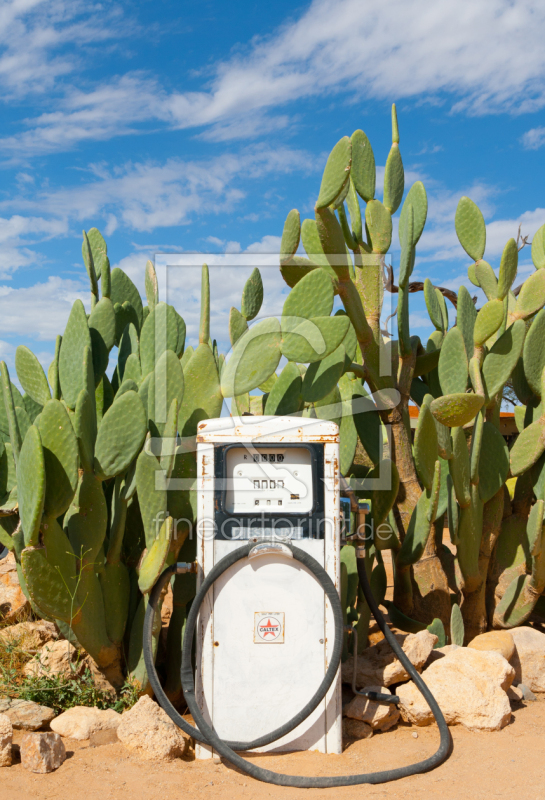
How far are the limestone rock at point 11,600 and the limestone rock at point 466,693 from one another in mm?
2355

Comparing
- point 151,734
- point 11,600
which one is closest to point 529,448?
point 151,734

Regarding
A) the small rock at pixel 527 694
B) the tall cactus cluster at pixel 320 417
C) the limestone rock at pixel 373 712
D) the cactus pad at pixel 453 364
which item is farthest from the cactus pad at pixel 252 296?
the small rock at pixel 527 694

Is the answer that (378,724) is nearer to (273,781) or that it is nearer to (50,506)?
(273,781)

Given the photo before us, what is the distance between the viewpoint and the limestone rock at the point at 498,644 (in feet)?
10.6

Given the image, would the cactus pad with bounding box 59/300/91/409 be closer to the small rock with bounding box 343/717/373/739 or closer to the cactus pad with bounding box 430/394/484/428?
the cactus pad with bounding box 430/394/484/428

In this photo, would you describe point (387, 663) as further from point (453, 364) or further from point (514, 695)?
point (453, 364)

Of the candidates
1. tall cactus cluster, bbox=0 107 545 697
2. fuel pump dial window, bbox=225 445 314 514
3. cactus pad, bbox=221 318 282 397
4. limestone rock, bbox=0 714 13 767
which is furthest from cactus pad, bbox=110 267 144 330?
limestone rock, bbox=0 714 13 767

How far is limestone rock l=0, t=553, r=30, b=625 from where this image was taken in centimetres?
386

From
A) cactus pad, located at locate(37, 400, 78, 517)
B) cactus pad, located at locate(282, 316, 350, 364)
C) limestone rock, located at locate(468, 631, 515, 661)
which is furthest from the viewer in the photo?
limestone rock, located at locate(468, 631, 515, 661)

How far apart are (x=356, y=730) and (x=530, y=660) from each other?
48.6 inches

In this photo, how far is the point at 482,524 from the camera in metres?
3.77

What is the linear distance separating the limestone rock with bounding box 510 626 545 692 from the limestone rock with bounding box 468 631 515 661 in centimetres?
8

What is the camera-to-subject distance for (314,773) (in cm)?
230

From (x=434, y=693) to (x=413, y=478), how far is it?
55.8 inches
